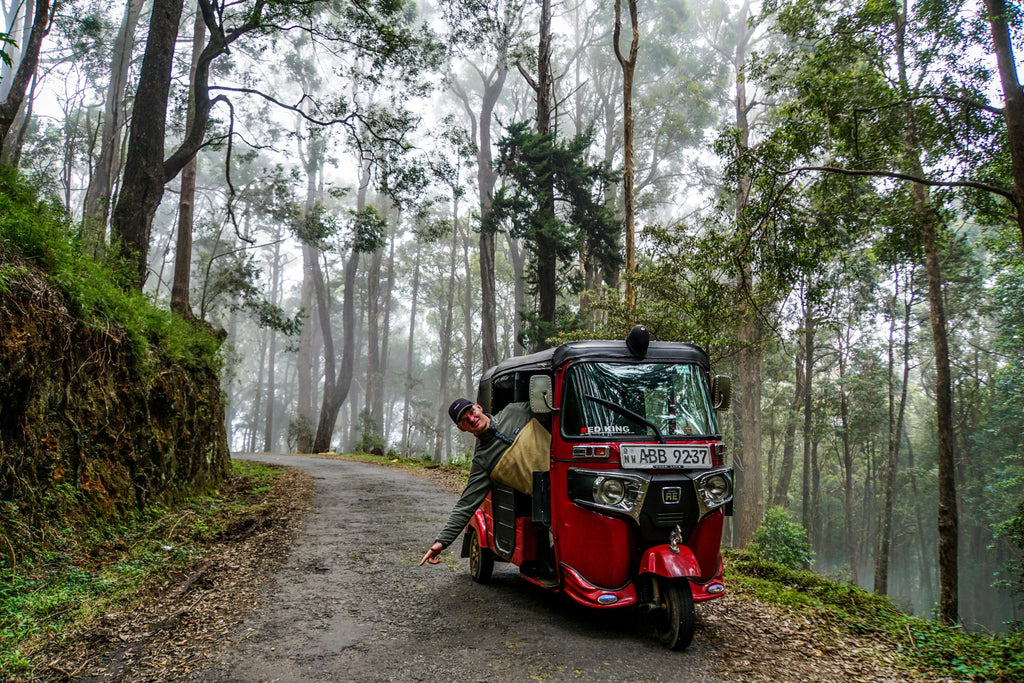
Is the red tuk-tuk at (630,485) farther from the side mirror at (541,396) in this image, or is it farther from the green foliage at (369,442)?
the green foliage at (369,442)

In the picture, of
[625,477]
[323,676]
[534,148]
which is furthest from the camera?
[534,148]

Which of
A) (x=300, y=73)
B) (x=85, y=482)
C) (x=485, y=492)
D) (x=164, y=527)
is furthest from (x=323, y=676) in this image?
(x=300, y=73)

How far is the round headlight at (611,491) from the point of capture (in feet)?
13.6

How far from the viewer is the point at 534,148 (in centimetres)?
1714

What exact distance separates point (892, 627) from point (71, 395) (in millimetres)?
8025

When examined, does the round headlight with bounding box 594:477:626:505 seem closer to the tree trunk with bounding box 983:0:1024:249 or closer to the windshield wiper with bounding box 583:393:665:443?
the windshield wiper with bounding box 583:393:665:443

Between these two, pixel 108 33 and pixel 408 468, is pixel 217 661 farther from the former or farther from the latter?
pixel 108 33

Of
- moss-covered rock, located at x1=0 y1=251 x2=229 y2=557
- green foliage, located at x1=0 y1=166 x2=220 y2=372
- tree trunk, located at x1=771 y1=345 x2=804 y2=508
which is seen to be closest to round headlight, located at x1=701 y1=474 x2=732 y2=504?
moss-covered rock, located at x1=0 y1=251 x2=229 y2=557

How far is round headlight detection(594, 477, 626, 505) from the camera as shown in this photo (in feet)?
13.6

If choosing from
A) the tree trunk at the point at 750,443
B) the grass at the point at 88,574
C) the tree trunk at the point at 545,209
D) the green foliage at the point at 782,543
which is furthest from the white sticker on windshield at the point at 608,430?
the tree trunk at the point at 750,443

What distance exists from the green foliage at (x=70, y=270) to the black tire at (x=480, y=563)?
15.5ft

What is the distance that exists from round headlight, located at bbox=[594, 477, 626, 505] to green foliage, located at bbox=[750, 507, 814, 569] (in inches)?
511

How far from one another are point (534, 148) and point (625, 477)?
571 inches

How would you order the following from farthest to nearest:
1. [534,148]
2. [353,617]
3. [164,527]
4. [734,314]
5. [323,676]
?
[534,148], [734,314], [164,527], [353,617], [323,676]
